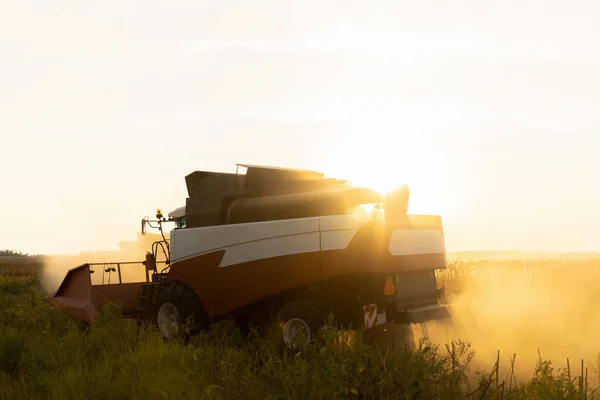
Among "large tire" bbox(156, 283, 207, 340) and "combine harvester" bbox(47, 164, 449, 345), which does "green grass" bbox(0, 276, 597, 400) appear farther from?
"large tire" bbox(156, 283, 207, 340)

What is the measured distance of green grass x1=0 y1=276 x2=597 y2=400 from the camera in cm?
451

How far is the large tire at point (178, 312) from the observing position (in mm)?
7898

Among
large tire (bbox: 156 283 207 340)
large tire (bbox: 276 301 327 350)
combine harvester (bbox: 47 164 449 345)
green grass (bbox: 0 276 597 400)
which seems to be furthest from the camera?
large tire (bbox: 156 283 207 340)

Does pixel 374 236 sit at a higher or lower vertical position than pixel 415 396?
higher

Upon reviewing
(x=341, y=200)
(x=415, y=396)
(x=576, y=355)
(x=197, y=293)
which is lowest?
(x=576, y=355)

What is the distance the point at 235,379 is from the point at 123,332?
3201 millimetres

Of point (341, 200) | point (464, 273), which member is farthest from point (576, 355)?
point (464, 273)

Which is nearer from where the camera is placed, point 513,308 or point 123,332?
point 123,332

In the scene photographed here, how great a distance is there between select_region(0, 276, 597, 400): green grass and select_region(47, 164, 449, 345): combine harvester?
501 mm

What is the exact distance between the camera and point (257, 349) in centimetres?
686

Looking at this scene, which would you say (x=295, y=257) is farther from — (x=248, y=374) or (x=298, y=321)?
(x=248, y=374)

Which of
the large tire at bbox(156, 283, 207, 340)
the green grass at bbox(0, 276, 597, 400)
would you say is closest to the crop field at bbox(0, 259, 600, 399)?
the green grass at bbox(0, 276, 597, 400)

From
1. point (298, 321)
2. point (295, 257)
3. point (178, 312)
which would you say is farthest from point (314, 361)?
point (178, 312)

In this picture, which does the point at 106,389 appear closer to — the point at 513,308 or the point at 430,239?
the point at 430,239
